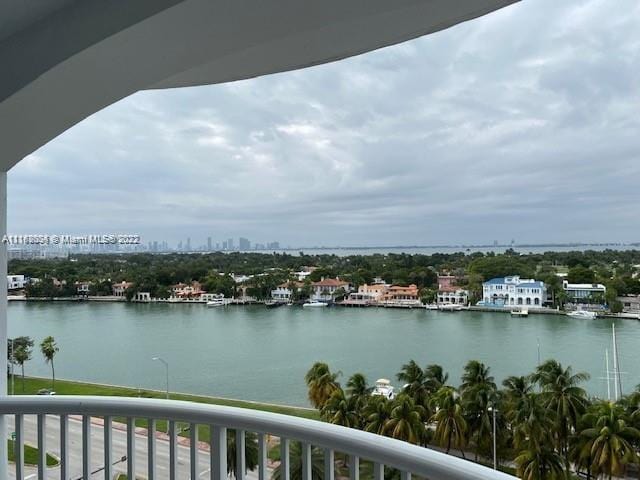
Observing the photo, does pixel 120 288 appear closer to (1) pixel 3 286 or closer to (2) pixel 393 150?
(1) pixel 3 286

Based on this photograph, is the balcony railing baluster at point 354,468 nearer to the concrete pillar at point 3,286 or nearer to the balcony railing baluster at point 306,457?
the balcony railing baluster at point 306,457

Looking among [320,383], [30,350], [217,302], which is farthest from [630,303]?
[30,350]

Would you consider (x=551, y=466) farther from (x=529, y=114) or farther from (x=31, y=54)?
(x=31, y=54)

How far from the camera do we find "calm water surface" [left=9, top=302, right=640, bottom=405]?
3.72 meters

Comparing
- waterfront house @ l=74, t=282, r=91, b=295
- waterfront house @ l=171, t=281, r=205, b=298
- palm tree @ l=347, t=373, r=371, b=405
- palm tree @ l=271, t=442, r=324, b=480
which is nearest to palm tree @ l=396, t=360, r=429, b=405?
palm tree @ l=347, t=373, r=371, b=405

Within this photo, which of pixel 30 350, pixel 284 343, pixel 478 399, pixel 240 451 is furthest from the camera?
pixel 284 343

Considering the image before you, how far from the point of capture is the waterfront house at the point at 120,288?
147 inches

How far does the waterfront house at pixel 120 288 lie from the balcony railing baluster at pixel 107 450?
2.72 m

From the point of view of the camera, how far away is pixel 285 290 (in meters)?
4.50

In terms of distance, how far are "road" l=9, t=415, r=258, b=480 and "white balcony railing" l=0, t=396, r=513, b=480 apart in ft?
0.05

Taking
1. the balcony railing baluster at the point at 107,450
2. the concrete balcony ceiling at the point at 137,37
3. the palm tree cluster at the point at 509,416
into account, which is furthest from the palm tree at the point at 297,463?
the palm tree cluster at the point at 509,416

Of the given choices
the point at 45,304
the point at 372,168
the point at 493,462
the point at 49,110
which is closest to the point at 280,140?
the point at 372,168

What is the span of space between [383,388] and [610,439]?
1.91 m

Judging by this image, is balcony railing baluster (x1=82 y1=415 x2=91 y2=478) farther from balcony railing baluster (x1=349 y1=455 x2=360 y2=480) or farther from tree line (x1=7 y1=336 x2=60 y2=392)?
tree line (x1=7 y1=336 x2=60 y2=392)
